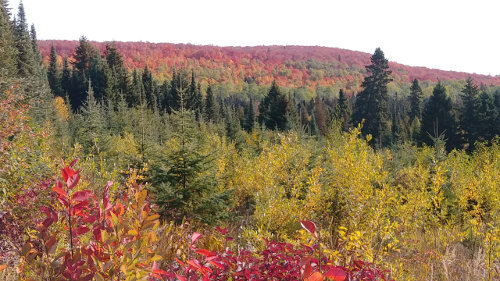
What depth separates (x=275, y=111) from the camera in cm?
3409

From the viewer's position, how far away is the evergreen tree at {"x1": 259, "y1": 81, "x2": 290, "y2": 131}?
33156mm

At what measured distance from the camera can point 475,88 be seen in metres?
33.2

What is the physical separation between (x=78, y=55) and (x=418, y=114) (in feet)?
172

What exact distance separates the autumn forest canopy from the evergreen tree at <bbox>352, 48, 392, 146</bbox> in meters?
0.15

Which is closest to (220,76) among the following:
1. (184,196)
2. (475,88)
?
(475,88)

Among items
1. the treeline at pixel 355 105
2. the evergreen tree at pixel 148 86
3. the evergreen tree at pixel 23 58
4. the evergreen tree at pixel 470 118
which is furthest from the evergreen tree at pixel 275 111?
the evergreen tree at pixel 23 58

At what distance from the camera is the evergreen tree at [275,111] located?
33156 millimetres

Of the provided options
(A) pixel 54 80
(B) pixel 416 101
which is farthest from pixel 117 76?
(B) pixel 416 101

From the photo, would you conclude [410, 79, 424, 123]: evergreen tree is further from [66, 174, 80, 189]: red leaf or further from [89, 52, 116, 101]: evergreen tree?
[66, 174, 80, 189]: red leaf

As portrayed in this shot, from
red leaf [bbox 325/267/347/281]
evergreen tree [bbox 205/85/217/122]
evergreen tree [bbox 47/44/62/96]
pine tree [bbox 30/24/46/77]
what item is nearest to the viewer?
red leaf [bbox 325/267/347/281]

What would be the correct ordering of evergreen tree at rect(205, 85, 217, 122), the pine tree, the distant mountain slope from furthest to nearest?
the distant mountain slope, evergreen tree at rect(205, 85, 217, 122), the pine tree

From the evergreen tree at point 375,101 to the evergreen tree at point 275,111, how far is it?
8659 mm

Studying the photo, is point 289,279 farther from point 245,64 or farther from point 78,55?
point 245,64

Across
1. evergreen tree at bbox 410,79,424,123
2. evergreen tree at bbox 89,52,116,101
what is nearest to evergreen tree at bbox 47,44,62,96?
evergreen tree at bbox 89,52,116,101
